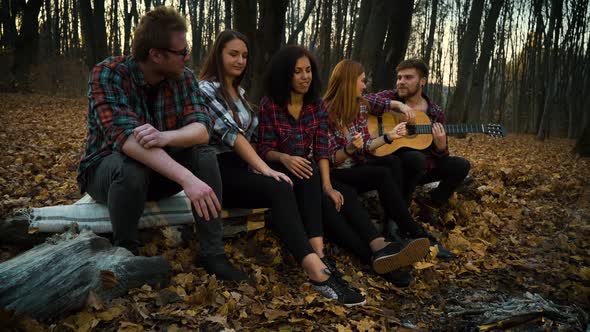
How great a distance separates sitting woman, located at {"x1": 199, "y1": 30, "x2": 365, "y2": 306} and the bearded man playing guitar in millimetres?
1564

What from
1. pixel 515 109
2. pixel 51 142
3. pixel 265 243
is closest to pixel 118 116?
pixel 265 243

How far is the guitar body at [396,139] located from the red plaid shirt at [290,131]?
879 mm

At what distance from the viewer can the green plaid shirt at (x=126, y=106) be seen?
2.41 metres

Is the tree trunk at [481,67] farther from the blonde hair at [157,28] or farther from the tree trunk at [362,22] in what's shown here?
the blonde hair at [157,28]

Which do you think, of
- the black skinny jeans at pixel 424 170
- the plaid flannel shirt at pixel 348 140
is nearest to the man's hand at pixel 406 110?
the black skinny jeans at pixel 424 170

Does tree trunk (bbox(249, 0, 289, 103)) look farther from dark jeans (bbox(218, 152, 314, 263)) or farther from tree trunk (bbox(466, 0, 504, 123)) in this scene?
tree trunk (bbox(466, 0, 504, 123))

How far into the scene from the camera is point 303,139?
3309mm

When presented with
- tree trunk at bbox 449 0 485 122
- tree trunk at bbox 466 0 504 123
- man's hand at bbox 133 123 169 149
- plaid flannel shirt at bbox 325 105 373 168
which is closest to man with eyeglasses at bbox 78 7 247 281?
man's hand at bbox 133 123 169 149

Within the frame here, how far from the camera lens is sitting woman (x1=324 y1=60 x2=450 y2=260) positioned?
3559 millimetres

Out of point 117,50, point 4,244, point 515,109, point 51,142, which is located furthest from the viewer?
point 515,109

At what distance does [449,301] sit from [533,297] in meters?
0.55

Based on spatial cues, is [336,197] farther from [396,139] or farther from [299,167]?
[396,139]

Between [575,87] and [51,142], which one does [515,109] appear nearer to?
[575,87]

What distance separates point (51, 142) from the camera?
6.45 metres
